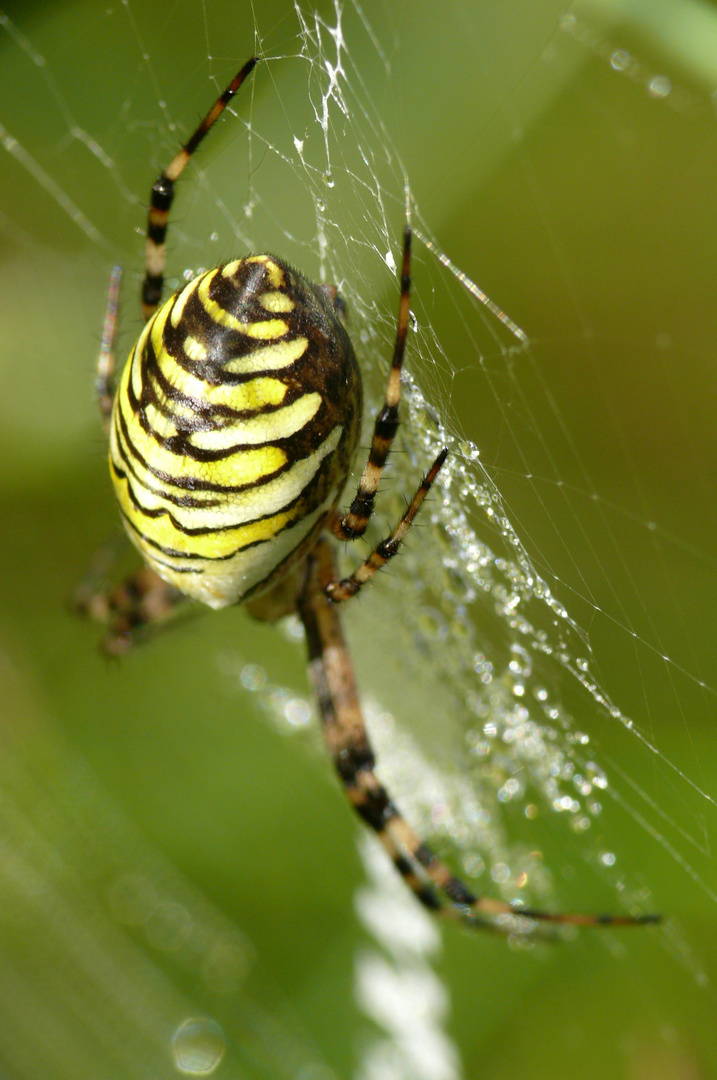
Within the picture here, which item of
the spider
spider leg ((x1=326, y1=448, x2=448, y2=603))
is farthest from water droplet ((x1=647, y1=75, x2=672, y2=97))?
spider leg ((x1=326, y1=448, x2=448, y2=603))

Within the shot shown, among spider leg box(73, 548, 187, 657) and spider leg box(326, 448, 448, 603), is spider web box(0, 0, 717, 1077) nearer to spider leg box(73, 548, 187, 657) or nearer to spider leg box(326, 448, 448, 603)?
spider leg box(326, 448, 448, 603)

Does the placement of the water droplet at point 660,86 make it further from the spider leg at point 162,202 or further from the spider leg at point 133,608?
the spider leg at point 133,608

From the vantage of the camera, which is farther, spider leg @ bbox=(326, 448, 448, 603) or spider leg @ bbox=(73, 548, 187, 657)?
spider leg @ bbox=(73, 548, 187, 657)

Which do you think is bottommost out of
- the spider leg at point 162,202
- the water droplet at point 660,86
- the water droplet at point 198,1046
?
the water droplet at point 198,1046

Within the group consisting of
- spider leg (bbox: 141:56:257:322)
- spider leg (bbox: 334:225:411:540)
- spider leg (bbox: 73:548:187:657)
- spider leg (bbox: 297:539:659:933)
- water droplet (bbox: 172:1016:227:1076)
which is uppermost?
spider leg (bbox: 141:56:257:322)

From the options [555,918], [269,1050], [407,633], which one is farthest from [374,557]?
[269,1050]

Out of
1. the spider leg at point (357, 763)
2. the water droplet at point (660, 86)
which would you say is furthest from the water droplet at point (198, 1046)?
the water droplet at point (660, 86)

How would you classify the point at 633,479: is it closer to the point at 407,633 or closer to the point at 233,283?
the point at 407,633
